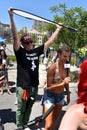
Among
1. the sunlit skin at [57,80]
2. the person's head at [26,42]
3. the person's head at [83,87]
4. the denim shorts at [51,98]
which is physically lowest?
the denim shorts at [51,98]

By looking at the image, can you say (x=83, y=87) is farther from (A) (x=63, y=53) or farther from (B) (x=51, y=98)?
(B) (x=51, y=98)

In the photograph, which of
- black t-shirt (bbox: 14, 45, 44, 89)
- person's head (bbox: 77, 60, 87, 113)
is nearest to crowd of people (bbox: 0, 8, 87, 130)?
black t-shirt (bbox: 14, 45, 44, 89)

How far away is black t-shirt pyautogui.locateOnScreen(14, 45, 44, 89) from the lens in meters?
5.77

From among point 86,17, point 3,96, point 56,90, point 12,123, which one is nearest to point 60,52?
point 56,90

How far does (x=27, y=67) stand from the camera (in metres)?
5.81

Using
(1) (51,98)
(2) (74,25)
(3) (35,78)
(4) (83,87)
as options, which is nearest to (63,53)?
(1) (51,98)

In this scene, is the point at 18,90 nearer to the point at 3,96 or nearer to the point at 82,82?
the point at 82,82

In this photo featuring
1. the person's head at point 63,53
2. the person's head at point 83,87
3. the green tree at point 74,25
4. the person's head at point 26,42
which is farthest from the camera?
the green tree at point 74,25

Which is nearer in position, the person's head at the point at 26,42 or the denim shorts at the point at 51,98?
the denim shorts at the point at 51,98

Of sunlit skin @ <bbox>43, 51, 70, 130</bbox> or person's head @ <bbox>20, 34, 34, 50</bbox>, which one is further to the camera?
person's head @ <bbox>20, 34, 34, 50</bbox>

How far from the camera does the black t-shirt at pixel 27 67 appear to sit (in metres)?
5.77

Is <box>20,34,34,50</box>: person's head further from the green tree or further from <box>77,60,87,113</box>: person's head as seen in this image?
the green tree

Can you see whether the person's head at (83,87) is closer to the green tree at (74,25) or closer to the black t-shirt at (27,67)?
the black t-shirt at (27,67)

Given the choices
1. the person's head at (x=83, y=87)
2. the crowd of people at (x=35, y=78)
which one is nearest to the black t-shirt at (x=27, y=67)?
the crowd of people at (x=35, y=78)
